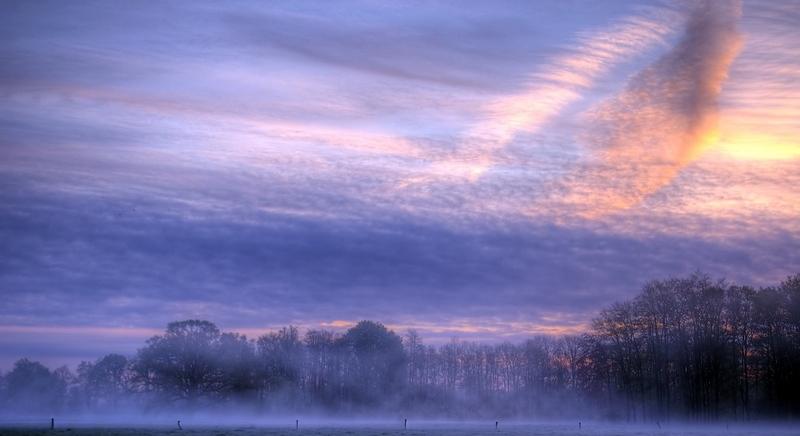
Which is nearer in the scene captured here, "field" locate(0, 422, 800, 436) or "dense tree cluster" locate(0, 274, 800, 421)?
"field" locate(0, 422, 800, 436)

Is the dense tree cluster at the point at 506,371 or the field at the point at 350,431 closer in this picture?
the field at the point at 350,431

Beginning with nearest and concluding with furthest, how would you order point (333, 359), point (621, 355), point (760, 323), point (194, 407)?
point (760, 323) < point (621, 355) < point (194, 407) < point (333, 359)

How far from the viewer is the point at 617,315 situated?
118 metres

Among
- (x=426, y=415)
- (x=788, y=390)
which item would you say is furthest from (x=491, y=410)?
(x=788, y=390)

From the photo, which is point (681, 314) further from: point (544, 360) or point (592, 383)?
point (544, 360)

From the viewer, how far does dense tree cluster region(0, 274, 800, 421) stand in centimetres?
10819

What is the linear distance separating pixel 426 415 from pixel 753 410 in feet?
195

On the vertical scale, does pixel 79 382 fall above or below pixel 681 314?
below

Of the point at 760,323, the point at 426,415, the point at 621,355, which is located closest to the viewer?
the point at 760,323

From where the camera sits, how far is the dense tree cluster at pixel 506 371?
355 feet

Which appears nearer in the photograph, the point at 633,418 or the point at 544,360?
the point at 633,418

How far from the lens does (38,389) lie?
17738 centimetres

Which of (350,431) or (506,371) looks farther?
(506,371)

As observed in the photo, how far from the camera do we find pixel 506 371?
169 metres
